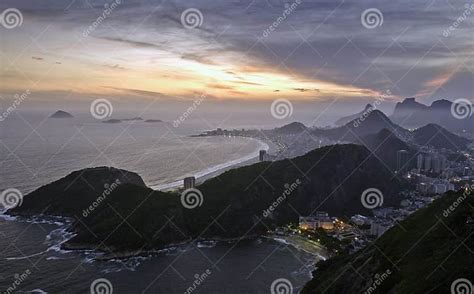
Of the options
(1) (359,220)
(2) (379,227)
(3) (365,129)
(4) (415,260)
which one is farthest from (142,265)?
(3) (365,129)

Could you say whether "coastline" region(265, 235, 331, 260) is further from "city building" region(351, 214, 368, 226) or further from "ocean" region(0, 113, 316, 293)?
"city building" region(351, 214, 368, 226)

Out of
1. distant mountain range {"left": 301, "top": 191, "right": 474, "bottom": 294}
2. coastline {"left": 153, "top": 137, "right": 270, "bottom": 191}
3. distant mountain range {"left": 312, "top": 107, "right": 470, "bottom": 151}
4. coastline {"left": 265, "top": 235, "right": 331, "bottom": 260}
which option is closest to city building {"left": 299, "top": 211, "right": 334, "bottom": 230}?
coastline {"left": 265, "top": 235, "right": 331, "bottom": 260}

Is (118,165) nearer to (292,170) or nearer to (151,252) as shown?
(292,170)

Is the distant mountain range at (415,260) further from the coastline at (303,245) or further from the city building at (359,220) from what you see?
the city building at (359,220)

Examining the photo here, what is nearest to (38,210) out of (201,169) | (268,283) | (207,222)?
(207,222)

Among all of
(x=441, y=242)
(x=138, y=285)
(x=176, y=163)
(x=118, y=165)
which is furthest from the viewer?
(x=176, y=163)

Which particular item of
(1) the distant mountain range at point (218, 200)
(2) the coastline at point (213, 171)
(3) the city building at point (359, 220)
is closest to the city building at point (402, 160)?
(1) the distant mountain range at point (218, 200)

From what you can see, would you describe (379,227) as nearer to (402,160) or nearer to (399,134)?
(402,160)
